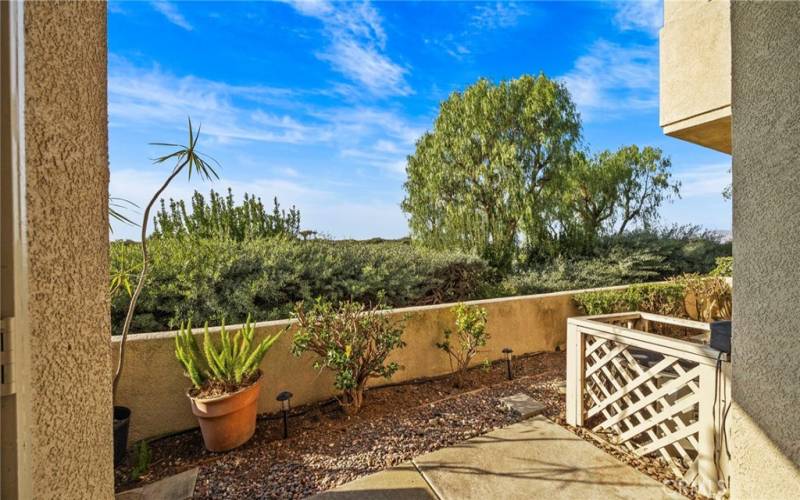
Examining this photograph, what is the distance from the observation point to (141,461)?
9.18 ft

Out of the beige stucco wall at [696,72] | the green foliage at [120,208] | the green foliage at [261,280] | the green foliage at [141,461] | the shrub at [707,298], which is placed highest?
the beige stucco wall at [696,72]

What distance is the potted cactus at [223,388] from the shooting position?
9.55ft

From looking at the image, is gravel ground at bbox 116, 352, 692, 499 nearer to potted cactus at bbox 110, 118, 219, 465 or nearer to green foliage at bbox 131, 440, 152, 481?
green foliage at bbox 131, 440, 152, 481

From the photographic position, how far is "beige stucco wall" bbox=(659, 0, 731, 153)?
2.99 m

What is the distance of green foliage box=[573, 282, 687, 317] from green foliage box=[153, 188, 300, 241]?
19.8ft

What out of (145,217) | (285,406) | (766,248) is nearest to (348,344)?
(285,406)

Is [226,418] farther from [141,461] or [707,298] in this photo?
[707,298]

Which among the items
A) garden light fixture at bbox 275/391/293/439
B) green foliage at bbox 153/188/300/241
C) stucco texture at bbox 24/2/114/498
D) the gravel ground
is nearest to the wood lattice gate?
the gravel ground

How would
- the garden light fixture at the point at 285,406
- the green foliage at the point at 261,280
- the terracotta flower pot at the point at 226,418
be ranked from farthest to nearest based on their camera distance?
the green foliage at the point at 261,280 < the garden light fixture at the point at 285,406 < the terracotta flower pot at the point at 226,418

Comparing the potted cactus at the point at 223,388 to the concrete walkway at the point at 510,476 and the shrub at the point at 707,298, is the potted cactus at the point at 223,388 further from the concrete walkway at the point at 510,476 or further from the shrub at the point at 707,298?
the shrub at the point at 707,298

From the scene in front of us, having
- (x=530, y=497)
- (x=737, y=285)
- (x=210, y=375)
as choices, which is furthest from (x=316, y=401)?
(x=737, y=285)

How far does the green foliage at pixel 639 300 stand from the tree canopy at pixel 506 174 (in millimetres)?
3936

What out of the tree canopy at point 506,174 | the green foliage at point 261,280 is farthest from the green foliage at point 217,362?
the tree canopy at point 506,174

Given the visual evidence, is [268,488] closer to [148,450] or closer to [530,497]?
[148,450]
